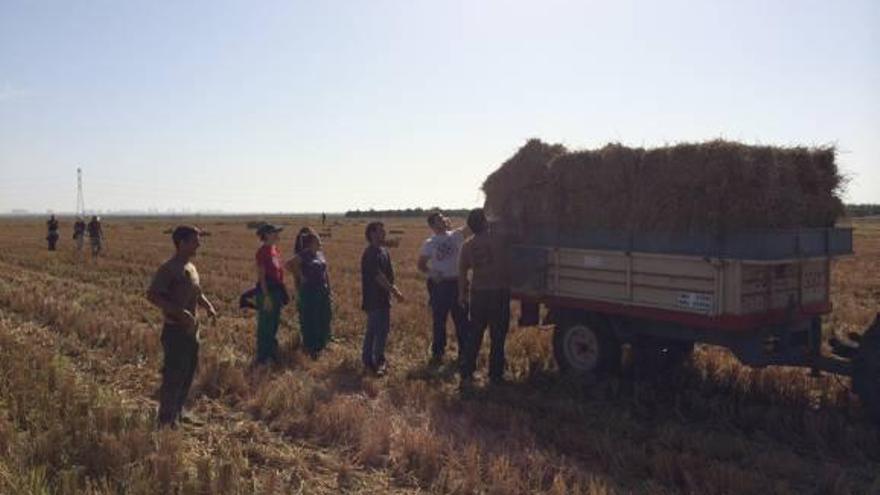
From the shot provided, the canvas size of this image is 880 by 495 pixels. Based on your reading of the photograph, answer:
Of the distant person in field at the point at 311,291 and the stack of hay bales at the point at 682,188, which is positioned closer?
the stack of hay bales at the point at 682,188

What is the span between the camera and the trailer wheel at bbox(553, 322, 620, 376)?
8.80 meters

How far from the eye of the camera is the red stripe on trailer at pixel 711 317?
728 cm

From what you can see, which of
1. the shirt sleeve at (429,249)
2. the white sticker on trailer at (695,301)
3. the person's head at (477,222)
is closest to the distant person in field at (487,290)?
the person's head at (477,222)

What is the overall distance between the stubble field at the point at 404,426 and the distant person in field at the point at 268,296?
33cm

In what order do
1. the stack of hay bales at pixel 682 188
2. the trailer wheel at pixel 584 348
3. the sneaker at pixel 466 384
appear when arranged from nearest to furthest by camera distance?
the stack of hay bales at pixel 682 188 < the sneaker at pixel 466 384 < the trailer wheel at pixel 584 348

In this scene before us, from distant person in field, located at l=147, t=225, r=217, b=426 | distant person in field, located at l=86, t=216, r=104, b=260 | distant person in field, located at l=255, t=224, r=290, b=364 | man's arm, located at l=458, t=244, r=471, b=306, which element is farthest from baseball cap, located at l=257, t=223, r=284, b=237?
distant person in field, located at l=86, t=216, r=104, b=260

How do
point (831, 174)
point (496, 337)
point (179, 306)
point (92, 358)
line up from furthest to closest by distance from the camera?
point (92, 358) < point (496, 337) < point (831, 174) < point (179, 306)

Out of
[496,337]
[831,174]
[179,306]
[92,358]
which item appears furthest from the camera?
[92,358]

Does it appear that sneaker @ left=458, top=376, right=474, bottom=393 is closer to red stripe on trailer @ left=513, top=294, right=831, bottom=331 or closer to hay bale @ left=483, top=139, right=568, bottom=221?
red stripe on trailer @ left=513, top=294, right=831, bottom=331

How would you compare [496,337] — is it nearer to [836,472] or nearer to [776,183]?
[776,183]

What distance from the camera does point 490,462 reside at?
5887mm

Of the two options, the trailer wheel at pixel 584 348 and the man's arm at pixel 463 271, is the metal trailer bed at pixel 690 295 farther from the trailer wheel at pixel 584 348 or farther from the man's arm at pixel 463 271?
the man's arm at pixel 463 271

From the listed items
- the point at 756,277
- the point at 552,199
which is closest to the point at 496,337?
the point at 552,199

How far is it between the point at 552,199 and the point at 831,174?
2.86 m
